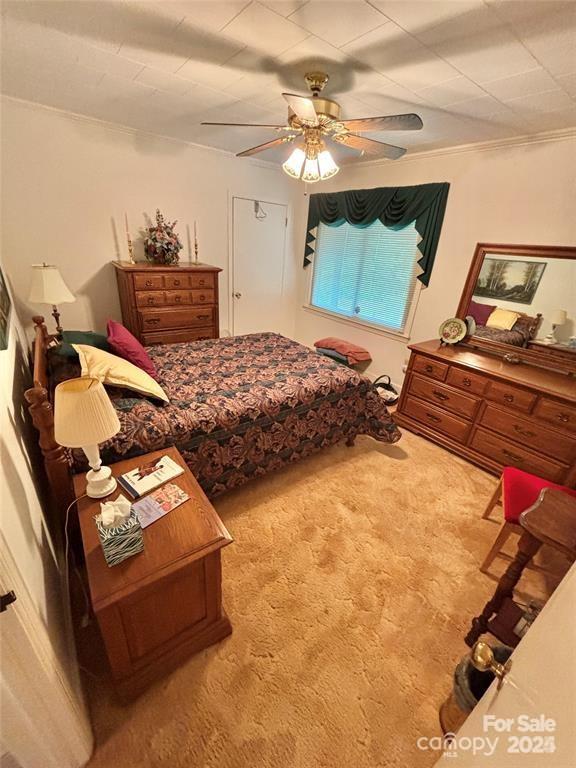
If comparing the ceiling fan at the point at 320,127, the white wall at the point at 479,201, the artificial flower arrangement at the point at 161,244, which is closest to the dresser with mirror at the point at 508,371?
the white wall at the point at 479,201

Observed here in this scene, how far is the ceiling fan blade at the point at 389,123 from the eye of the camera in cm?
133

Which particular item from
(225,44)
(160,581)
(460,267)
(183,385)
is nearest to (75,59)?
(225,44)

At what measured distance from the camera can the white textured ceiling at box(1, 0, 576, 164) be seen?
1.23 meters

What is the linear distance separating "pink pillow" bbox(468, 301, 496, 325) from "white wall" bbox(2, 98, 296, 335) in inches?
116

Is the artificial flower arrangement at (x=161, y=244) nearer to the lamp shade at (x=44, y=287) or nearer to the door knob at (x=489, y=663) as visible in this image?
the lamp shade at (x=44, y=287)

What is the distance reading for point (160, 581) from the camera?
106cm

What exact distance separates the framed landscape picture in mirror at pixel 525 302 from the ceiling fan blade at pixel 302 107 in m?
2.05

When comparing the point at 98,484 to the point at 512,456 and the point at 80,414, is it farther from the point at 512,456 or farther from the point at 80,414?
the point at 512,456

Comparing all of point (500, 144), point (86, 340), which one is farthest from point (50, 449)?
point (500, 144)

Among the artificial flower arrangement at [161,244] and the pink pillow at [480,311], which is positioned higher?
the artificial flower arrangement at [161,244]

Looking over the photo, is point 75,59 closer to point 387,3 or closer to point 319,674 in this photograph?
point 387,3

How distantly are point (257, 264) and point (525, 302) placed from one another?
308 cm

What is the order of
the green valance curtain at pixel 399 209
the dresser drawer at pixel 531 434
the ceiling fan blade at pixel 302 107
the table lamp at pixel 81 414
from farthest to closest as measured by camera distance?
the green valance curtain at pixel 399 209, the dresser drawer at pixel 531 434, the ceiling fan blade at pixel 302 107, the table lamp at pixel 81 414

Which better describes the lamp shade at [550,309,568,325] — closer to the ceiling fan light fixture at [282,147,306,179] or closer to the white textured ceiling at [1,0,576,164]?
the white textured ceiling at [1,0,576,164]
